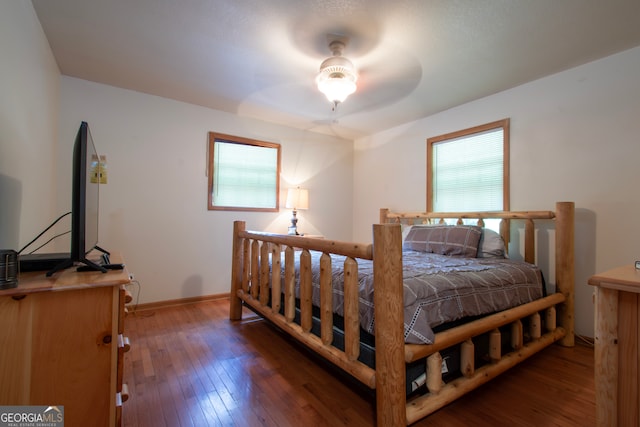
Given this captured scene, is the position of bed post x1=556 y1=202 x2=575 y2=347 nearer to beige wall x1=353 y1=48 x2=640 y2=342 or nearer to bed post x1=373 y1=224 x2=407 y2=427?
beige wall x1=353 y1=48 x2=640 y2=342

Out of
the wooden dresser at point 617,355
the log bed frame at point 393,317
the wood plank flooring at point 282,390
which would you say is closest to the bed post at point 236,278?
the log bed frame at point 393,317

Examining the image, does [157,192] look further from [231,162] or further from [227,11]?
[227,11]

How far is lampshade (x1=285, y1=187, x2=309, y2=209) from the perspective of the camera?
3775 millimetres

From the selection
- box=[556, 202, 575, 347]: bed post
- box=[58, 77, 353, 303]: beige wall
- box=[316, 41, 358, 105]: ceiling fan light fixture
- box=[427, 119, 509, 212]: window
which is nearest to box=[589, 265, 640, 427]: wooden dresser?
box=[556, 202, 575, 347]: bed post

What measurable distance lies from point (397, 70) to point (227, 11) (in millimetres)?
1395

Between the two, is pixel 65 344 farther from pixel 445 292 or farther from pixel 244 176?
pixel 244 176

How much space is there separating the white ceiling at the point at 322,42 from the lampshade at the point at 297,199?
122 centimetres

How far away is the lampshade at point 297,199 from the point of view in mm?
3775

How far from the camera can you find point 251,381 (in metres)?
1.69

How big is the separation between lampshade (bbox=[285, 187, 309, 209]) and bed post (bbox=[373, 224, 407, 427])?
2.62 m

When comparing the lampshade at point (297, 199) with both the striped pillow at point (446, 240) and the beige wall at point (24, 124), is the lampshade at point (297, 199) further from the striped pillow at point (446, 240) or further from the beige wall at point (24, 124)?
the beige wall at point (24, 124)

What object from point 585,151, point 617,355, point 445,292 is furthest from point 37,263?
point 585,151

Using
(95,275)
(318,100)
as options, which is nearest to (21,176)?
(95,275)

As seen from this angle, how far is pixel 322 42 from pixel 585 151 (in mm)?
2256
